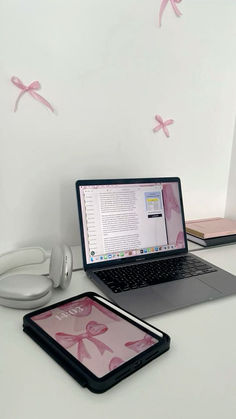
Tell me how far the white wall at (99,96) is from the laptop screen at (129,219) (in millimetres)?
143

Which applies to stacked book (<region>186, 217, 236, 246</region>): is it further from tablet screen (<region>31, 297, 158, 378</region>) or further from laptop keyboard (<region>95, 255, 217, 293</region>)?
tablet screen (<region>31, 297, 158, 378</region>)

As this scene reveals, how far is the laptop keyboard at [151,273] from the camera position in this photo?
75cm

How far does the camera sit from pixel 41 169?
91 centimetres

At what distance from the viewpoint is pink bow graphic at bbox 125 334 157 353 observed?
509mm

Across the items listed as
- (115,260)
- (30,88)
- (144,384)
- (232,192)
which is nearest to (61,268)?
(115,260)

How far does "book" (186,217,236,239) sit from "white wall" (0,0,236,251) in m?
0.14

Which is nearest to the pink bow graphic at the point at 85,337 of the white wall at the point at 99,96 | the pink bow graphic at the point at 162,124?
the white wall at the point at 99,96

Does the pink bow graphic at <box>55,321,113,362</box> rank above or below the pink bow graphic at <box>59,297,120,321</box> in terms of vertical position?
below

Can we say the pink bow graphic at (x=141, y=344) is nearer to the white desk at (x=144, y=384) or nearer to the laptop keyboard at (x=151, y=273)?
the white desk at (x=144, y=384)

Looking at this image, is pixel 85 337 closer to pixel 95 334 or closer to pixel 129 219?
pixel 95 334

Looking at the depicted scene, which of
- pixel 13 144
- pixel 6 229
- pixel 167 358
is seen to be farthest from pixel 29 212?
pixel 167 358

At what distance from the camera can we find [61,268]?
0.70 meters

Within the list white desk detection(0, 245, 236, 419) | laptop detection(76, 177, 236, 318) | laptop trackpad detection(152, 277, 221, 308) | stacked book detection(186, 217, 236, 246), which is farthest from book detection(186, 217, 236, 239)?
white desk detection(0, 245, 236, 419)

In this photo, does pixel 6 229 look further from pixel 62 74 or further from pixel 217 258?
pixel 217 258
